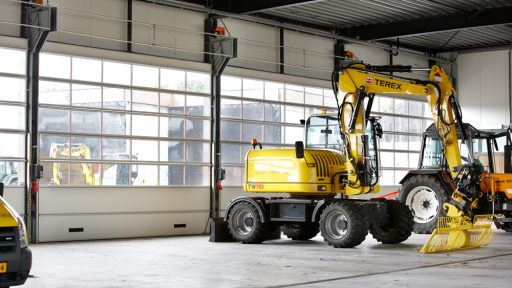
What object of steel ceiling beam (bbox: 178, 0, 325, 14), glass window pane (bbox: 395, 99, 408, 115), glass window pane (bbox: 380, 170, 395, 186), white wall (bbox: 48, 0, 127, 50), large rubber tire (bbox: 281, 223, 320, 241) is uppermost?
steel ceiling beam (bbox: 178, 0, 325, 14)

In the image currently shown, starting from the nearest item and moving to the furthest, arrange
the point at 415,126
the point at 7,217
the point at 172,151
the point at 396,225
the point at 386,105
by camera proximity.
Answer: the point at 7,217
the point at 396,225
the point at 172,151
the point at 386,105
the point at 415,126

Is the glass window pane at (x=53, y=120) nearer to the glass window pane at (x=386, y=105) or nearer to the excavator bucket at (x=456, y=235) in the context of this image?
the excavator bucket at (x=456, y=235)

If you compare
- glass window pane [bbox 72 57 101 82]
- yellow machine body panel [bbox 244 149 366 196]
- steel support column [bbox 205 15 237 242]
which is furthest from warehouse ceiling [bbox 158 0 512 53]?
yellow machine body panel [bbox 244 149 366 196]

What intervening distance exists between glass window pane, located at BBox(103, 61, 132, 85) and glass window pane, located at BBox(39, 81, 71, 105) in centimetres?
117

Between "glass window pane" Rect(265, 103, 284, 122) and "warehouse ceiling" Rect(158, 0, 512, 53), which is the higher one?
"warehouse ceiling" Rect(158, 0, 512, 53)

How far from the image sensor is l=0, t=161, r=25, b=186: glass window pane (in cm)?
1936

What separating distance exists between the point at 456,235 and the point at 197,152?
326 inches

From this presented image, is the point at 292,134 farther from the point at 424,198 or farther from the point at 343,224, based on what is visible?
the point at 343,224

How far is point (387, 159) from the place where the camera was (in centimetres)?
3008

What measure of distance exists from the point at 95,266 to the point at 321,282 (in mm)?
4316

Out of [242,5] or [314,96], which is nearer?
[242,5]

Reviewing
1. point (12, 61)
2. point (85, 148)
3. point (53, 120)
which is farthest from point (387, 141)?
point (12, 61)

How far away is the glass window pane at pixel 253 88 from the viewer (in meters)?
24.8

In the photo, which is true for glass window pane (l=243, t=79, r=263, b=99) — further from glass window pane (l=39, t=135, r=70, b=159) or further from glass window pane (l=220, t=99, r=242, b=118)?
glass window pane (l=39, t=135, r=70, b=159)
